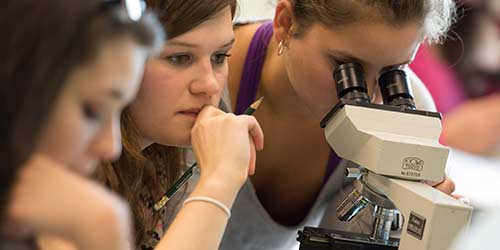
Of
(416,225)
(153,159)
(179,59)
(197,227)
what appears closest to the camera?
(197,227)

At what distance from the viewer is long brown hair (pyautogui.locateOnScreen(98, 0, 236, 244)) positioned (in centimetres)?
144

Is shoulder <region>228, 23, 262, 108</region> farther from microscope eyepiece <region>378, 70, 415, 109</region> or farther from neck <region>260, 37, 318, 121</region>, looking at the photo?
microscope eyepiece <region>378, 70, 415, 109</region>

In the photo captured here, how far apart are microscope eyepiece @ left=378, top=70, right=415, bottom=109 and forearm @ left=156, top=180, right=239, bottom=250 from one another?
53cm

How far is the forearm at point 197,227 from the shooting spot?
1.21m

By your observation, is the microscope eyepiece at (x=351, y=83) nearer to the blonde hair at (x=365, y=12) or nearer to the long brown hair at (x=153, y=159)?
the blonde hair at (x=365, y=12)

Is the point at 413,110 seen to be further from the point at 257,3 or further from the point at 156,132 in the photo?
the point at 257,3

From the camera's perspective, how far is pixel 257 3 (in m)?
2.43

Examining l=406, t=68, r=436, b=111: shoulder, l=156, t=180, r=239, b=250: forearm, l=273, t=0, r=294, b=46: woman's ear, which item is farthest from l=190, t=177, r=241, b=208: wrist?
l=406, t=68, r=436, b=111: shoulder

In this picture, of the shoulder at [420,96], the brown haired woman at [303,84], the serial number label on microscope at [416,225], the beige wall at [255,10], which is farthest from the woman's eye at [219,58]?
the shoulder at [420,96]

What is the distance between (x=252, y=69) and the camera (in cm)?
200

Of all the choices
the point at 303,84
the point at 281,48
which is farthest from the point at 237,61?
the point at 303,84

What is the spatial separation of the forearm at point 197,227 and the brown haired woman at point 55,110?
469mm

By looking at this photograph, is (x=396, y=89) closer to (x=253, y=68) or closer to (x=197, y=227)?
(x=253, y=68)

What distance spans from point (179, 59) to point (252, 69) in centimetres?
56
